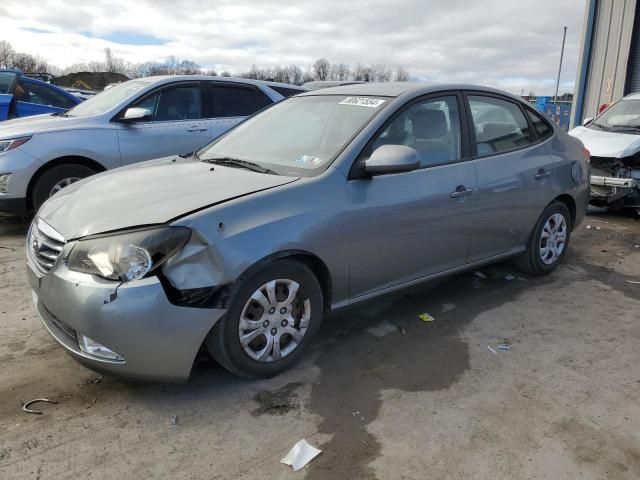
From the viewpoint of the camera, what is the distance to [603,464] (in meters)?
2.49

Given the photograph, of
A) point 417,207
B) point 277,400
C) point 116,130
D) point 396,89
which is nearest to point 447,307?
point 417,207

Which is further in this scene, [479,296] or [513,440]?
[479,296]

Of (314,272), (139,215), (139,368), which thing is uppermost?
(139,215)

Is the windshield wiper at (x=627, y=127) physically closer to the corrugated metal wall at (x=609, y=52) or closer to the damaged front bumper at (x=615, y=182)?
the damaged front bumper at (x=615, y=182)

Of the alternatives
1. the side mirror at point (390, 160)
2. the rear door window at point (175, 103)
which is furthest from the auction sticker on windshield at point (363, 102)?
the rear door window at point (175, 103)

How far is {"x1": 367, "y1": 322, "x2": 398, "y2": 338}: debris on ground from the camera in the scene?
12.4ft

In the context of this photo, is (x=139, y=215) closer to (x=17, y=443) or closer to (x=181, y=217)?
(x=181, y=217)

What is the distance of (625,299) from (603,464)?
2447 mm

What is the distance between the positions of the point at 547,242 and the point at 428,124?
1857mm

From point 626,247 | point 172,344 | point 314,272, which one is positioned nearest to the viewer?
point 172,344

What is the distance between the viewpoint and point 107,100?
21.7 feet

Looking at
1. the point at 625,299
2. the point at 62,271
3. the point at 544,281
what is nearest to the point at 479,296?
the point at 544,281

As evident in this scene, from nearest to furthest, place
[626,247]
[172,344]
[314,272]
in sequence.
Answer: [172,344] < [314,272] < [626,247]

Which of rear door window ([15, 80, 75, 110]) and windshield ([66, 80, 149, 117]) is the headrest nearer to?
windshield ([66, 80, 149, 117])
